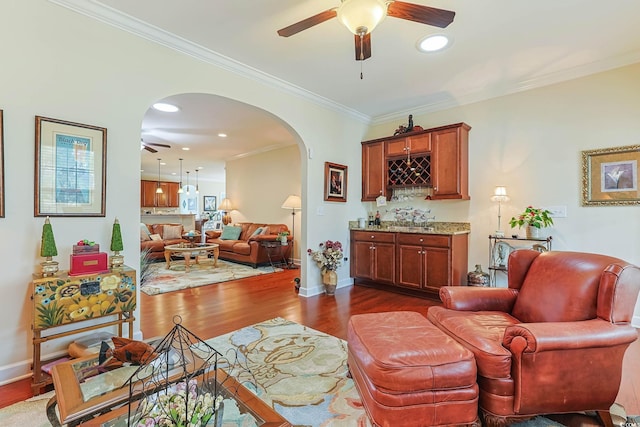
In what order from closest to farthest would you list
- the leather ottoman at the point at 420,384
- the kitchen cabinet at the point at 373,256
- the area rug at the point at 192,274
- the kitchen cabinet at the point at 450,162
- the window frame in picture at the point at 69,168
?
the leather ottoman at the point at 420,384
the window frame in picture at the point at 69,168
the kitchen cabinet at the point at 450,162
the kitchen cabinet at the point at 373,256
the area rug at the point at 192,274

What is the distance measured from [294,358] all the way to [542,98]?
13.1 feet

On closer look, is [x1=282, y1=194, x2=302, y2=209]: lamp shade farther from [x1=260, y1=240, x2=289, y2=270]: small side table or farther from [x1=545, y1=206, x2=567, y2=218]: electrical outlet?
[x1=545, y1=206, x2=567, y2=218]: electrical outlet

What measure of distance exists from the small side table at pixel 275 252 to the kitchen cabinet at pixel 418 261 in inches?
87.6

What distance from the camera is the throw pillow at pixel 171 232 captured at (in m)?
7.61

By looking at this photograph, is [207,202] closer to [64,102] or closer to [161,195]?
[161,195]

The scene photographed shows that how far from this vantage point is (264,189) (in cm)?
735

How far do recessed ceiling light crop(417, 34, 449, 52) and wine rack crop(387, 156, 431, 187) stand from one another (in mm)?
1626

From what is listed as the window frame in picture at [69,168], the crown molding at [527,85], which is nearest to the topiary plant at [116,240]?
the window frame in picture at [69,168]

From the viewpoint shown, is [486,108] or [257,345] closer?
[257,345]

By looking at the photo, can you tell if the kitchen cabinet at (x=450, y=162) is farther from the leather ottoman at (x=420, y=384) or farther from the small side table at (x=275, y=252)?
the small side table at (x=275, y=252)

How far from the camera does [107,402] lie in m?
1.15

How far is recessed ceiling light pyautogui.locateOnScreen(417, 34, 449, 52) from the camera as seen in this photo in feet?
8.67

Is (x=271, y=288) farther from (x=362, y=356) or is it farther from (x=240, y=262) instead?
(x=362, y=356)

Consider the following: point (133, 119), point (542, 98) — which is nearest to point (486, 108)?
point (542, 98)
